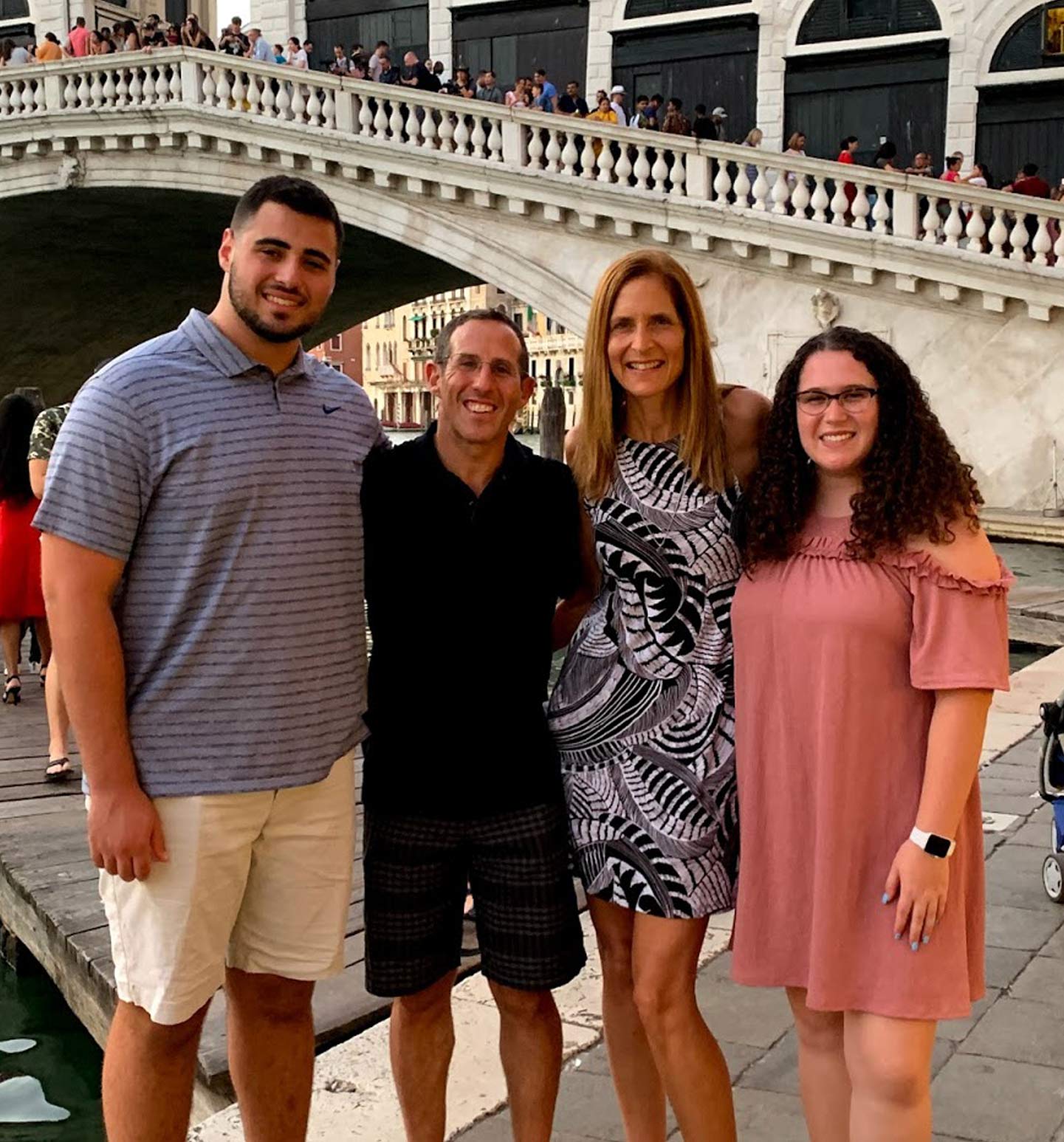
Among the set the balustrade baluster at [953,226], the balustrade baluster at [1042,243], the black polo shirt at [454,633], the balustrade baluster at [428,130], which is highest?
the balustrade baluster at [428,130]

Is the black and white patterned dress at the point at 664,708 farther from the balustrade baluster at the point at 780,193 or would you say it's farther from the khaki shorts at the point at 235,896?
the balustrade baluster at the point at 780,193

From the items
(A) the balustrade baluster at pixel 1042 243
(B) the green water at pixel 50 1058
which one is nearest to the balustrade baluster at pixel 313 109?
(A) the balustrade baluster at pixel 1042 243

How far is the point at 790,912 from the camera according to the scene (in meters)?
2.03

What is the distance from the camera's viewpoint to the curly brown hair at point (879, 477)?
195 cm

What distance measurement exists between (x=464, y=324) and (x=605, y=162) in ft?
40.8

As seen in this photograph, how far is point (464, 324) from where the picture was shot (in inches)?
89.6

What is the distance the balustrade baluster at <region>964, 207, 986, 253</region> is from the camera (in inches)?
494

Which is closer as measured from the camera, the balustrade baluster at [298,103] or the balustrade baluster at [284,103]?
the balustrade baluster at [298,103]

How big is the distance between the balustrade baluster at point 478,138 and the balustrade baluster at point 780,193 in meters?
3.28

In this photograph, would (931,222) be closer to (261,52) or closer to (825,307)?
(825,307)

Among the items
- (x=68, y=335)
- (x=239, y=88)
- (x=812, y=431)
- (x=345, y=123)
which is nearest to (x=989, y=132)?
(x=345, y=123)

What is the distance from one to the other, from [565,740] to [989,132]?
15035 mm

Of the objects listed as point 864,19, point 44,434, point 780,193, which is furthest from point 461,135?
point 44,434

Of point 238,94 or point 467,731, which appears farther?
point 238,94
